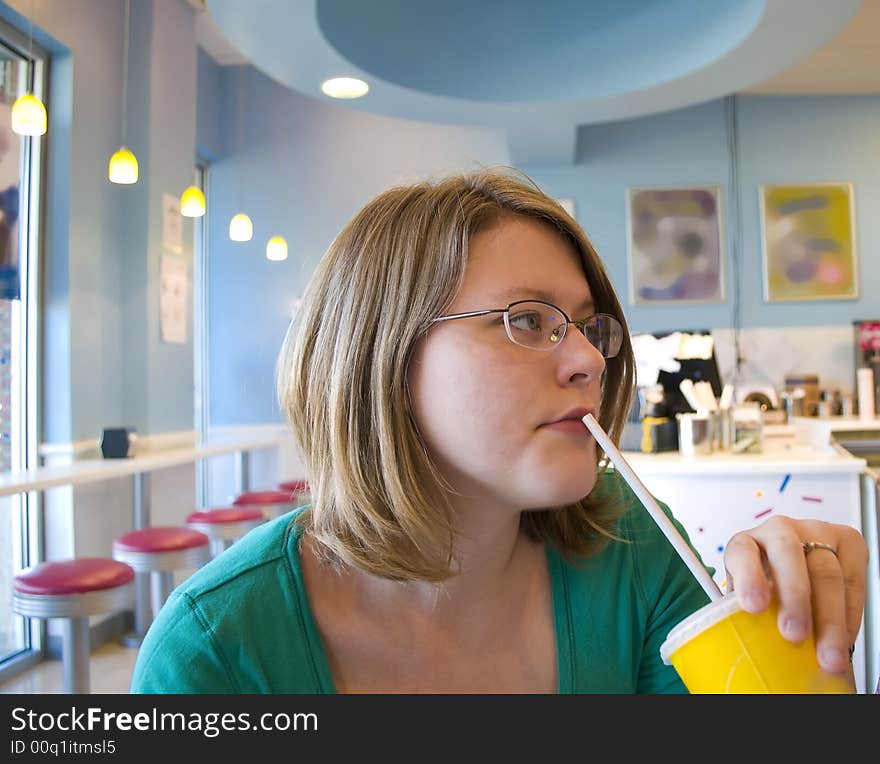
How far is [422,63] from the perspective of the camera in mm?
3928

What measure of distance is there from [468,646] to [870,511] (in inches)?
81.7

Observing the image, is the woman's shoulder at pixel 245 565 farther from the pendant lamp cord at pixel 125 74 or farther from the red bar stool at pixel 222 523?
the pendant lamp cord at pixel 125 74

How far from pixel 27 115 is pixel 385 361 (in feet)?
8.28

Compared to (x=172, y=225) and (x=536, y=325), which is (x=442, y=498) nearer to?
(x=536, y=325)

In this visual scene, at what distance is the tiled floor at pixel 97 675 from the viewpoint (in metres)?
3.13

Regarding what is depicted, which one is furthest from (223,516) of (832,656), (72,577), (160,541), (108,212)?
(832,656)

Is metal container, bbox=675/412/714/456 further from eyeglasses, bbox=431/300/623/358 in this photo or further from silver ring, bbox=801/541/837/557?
silver ring, bbox=801/541/837/557

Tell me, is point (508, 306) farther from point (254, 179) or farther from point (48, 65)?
point (254, 179)

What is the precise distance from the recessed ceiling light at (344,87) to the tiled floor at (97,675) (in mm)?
2869

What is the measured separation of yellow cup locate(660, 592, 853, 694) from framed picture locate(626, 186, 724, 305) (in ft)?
17.6

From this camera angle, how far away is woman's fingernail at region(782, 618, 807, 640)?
1.62 ft

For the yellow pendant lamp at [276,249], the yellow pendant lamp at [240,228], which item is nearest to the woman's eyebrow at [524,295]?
the yellow pendant lamp at [240,228]

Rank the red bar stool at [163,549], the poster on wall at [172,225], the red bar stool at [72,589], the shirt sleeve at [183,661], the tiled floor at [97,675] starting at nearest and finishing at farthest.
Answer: the shirt sleeve at [183,661], the red bar stool at [72,589], the red bar stool at [163,549], the tiled floor at [97,675], the poster on wall at [172,225]

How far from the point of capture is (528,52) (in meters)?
3.99
